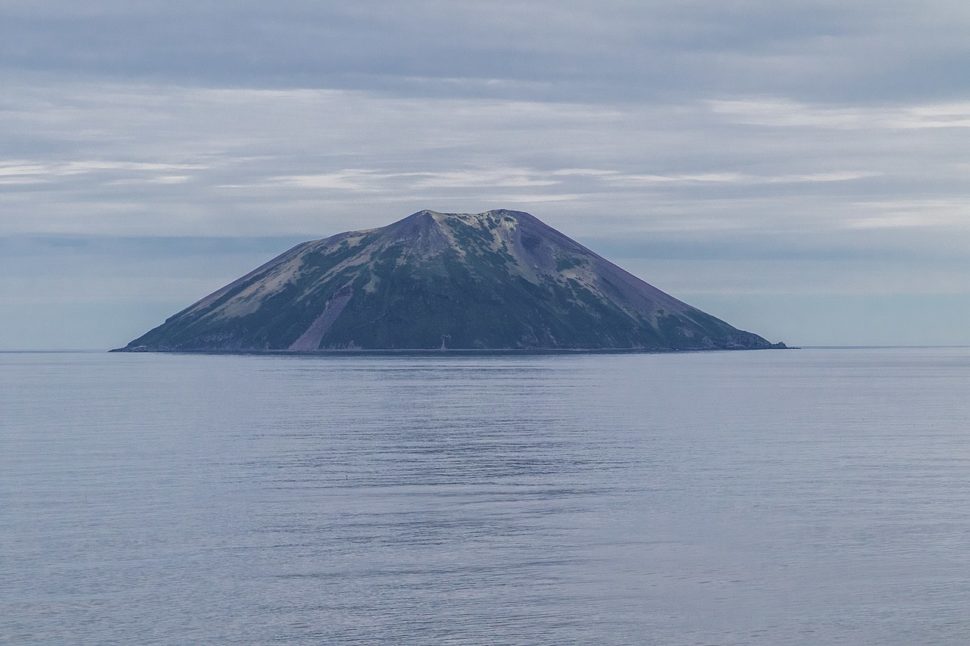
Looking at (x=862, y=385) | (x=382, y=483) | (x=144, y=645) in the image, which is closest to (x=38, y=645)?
(x=144, y=645)

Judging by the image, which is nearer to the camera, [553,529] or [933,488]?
[553,529]

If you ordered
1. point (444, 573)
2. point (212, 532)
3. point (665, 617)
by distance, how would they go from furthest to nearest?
point (212, 532), point (444, 573), point (665, 617)

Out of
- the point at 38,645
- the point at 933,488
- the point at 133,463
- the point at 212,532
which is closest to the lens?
the point at 38,645

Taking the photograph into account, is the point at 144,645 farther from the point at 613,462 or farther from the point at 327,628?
the point at 613,462

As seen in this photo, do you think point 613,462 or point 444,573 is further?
point 613,462

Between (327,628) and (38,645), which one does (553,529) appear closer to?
(327,628)

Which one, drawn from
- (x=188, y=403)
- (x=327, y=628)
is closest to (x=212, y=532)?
(x=327, y=628)
